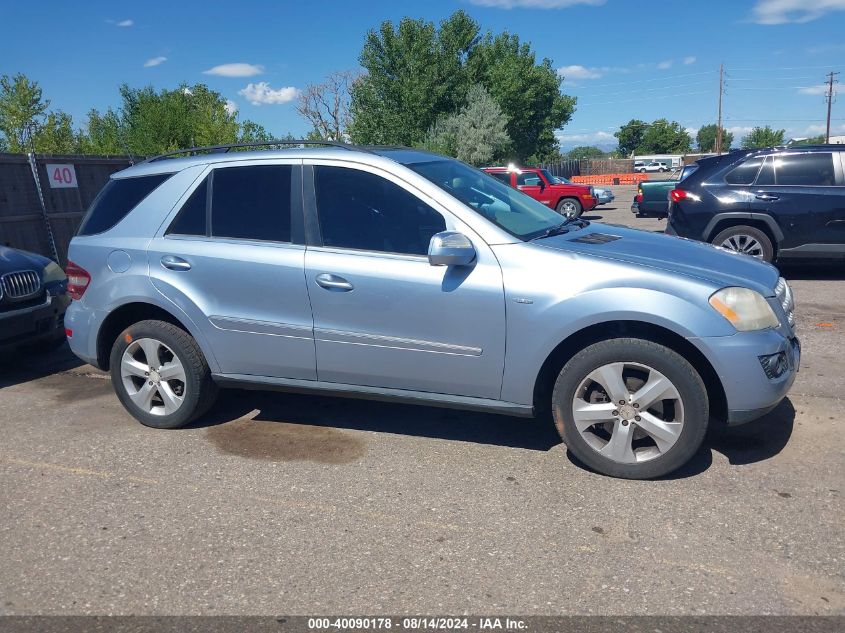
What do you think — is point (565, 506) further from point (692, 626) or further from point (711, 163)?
point (711, 163)

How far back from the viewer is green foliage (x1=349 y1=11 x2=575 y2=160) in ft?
161

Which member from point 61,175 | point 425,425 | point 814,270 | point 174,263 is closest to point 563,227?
point 425,425

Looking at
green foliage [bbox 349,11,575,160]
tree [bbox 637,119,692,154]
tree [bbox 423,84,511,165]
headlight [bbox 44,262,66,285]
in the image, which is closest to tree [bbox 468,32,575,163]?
green foliage [bbox 349,11,575,160]

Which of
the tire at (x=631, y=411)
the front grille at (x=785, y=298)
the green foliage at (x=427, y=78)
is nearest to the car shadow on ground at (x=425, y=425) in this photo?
the tire at (x=631, y=411)

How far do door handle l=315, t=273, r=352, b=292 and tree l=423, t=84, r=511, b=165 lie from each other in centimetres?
3999

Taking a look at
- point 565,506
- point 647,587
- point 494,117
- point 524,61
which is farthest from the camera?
point 524,61

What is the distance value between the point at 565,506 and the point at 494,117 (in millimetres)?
44576

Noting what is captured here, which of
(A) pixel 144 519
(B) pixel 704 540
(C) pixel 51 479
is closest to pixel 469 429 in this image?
(B) pixel 704 540

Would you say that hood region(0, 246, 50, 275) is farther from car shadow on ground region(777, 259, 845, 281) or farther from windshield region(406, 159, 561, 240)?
car shadow on ground region(777, 259, 845, 281)

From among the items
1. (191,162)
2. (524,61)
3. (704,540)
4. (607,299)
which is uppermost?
(524,61)

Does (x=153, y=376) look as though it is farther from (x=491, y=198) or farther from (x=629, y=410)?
→ (x=629, y=410)

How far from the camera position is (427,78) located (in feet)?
160

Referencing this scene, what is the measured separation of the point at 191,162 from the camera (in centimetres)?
471

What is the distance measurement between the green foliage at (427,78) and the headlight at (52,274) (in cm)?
4246
